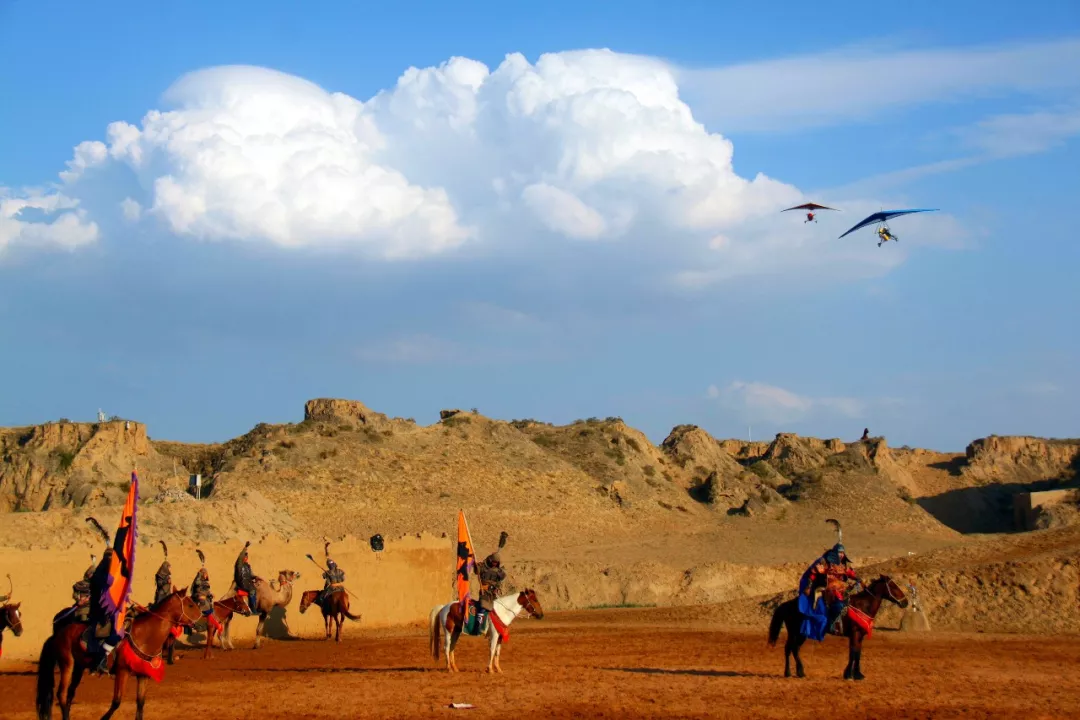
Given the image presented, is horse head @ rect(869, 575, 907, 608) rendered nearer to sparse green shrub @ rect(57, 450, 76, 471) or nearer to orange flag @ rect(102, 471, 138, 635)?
orange flag @ rect(102, 471, 138, 635)

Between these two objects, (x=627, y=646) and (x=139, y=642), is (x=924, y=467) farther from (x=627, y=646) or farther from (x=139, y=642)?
(x=139, y=642)

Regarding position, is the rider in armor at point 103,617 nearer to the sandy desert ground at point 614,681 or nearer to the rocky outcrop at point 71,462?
the sandy desert ground at point 614,681

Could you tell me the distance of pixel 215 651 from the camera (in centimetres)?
2498

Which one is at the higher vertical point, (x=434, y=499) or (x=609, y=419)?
(x=609, y=419)

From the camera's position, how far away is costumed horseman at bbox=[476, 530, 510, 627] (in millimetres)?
19766

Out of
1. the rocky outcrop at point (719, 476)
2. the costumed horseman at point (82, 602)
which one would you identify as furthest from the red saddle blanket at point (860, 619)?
the rocky outcrop at point (719, 476)

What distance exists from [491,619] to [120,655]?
22.9ft

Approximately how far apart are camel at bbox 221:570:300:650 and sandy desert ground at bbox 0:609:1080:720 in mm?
720

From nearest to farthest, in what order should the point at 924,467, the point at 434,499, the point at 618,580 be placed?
the point at 618,580 → the point at 434,499 → the point at 924,467

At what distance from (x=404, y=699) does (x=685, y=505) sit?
5576 centimetres

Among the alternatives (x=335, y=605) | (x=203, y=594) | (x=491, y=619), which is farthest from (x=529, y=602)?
(x=335, y=605)

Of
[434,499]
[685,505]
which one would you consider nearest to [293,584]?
[434,499]

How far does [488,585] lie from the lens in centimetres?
2047

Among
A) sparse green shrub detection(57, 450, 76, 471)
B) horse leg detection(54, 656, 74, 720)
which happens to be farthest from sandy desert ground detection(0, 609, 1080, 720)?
sparse green shrub detection(57, 450, 76, 471)
